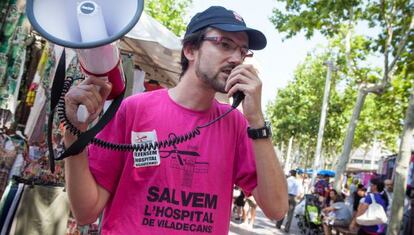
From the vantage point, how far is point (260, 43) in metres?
1.76

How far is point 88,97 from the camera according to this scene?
48.4 inches

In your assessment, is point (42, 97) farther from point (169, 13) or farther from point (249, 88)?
point (169, 13)

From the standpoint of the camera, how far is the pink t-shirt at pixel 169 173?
1510mm

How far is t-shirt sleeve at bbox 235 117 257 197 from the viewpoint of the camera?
169 centimetres

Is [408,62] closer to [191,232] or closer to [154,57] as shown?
[154,57]

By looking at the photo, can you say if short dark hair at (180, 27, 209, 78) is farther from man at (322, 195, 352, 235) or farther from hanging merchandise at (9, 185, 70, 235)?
man at (322, 195, 352, 235)

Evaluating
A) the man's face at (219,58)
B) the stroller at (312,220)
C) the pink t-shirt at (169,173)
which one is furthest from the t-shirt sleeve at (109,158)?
the stroller at (312,220)

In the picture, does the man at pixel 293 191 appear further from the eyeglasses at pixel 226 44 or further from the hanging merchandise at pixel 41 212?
the eyeglasses at pixel 226 44

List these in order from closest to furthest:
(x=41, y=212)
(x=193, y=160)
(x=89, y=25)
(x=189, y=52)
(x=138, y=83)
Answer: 1. (x=89, y=25)
2. (x=193, y=160)
3. (x=189, y=52)
4. (x=41, y=212)
5. (x=138, y=83)

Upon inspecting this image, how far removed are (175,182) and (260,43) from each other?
671mm

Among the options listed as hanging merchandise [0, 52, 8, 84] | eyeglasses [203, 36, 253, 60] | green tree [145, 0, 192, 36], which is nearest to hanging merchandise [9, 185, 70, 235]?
hanging merchandise [0, 52, 8, 84]

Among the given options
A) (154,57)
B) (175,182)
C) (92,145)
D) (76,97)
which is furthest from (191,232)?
(154,57)

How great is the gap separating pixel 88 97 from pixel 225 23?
67 centimetres

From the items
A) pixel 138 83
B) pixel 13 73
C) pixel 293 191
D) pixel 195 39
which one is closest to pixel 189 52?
pixel 195 39
